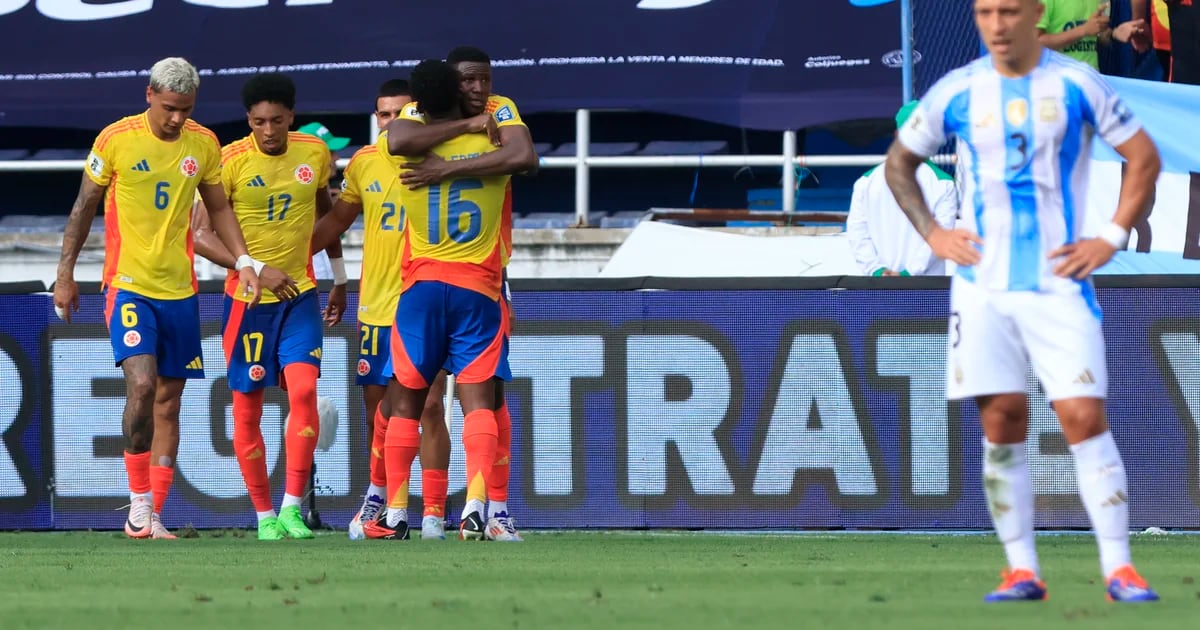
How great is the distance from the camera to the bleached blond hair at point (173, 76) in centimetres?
939

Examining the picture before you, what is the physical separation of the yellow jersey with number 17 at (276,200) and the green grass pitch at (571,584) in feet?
4.98

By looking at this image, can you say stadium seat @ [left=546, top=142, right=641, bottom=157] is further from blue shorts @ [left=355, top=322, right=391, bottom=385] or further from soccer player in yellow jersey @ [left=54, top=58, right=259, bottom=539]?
soccer player in yellow jersey @ [left=54, top=58, right=259, bottom=539]

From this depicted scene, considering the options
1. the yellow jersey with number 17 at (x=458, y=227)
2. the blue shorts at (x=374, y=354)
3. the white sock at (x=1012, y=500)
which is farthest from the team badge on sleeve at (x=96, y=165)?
the white sock at (x=1012, y=500)

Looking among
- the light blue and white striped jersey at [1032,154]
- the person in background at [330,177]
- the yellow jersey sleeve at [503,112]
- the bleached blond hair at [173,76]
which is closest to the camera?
the light blue and white striped jersey at [1032,154]

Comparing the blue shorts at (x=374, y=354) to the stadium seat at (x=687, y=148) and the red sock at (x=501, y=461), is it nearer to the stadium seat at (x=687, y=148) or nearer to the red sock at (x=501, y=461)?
the red sock at (x=501, y=461)

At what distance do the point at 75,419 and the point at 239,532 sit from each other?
1178 mm

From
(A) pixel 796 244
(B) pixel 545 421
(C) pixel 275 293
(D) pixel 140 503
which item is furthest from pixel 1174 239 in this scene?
(D) pixel 140 503

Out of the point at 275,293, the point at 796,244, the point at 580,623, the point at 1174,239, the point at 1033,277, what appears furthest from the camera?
the point at 796,244

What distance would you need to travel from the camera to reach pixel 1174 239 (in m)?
11.5

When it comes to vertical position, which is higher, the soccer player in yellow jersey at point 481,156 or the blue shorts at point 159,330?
the soccer player in yellow jersey at point 481,156

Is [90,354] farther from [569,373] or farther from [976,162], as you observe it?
[976,162]

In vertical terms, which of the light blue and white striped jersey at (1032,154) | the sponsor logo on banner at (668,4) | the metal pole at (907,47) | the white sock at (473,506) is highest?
the sponsor logo on banner at (668,4)

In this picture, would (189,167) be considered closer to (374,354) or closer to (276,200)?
(276,200)

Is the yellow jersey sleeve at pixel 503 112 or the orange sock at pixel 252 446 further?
the orange sock at pixel 252 446
